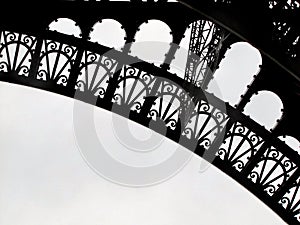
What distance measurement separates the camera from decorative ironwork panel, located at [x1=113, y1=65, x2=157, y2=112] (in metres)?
11.1

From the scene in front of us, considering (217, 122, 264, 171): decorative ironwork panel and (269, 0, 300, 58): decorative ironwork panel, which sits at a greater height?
(269, 0, 300, 58): decorative ironwork panel

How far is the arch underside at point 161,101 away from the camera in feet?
36.3

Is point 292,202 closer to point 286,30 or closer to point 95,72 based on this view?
point 95,72

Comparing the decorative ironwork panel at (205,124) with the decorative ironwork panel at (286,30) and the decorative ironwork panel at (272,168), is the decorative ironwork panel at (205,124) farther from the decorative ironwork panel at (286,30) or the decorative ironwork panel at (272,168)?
the decorative ironwork panel at (286,30)

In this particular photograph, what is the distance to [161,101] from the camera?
11258 mm

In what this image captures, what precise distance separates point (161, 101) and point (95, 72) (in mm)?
1338

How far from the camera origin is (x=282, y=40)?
7.06 m

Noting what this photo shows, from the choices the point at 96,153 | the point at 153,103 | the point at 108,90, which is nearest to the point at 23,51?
the point at 108,90

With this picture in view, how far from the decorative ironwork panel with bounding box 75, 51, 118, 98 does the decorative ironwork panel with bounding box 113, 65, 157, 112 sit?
0.25 meters

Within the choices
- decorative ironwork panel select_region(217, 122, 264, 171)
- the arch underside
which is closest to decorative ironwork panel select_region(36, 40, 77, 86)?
the arch underside

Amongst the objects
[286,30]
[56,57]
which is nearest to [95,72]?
[56,57]

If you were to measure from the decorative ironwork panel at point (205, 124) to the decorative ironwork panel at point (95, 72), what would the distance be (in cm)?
173

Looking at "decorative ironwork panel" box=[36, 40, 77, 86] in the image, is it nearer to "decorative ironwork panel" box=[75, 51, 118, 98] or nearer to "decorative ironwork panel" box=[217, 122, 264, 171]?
"decorative ironwork panel" box=[75, 51, 118, 98]

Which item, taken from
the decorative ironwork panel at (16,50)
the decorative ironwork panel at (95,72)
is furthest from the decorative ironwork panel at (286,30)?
the decorative ironwork panel at (16,50)
